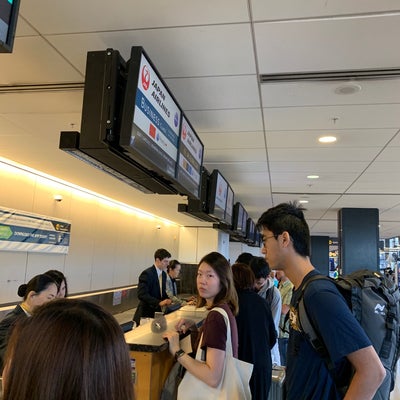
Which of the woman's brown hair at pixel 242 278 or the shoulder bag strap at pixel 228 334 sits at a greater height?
the woman's brown hair at pixel 242 278

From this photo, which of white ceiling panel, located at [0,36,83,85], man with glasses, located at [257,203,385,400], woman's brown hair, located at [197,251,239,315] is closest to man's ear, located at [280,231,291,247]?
man with glasses, located at [257,203,385,400]

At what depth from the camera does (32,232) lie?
240 inches

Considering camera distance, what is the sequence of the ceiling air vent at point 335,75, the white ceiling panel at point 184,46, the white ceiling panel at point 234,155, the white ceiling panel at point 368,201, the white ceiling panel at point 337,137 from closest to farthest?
the white ceiling panel at point 184,46
the ceiling air vent at point 335,75
the white ceiling panel at point 337,137
the white ceiling panel at point 234,155
the white ceiling panel at point 368,201

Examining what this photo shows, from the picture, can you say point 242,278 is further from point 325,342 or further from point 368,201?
point 368,201

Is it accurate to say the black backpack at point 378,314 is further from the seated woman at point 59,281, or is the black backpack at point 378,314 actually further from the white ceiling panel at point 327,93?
the seated woman at point 59,281

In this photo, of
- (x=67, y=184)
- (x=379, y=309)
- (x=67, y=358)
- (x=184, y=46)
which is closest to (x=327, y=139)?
(x=184, y=46)

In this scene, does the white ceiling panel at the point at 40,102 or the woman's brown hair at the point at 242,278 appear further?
the white ceiling panel at the point at 40,102

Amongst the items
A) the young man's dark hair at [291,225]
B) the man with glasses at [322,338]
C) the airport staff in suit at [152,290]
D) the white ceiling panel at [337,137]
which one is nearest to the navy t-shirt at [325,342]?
the man with glasses at [322,338]

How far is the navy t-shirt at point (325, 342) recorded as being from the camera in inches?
50.1

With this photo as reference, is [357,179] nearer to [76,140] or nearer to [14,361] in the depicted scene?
[76,140]

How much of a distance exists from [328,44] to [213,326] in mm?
1590

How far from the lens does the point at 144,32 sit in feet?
6.95

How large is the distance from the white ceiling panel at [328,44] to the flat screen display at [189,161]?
71 centimetres

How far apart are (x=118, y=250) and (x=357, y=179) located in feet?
19.1
